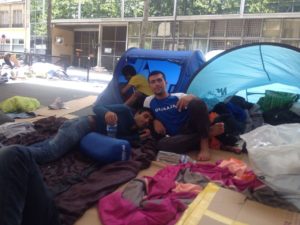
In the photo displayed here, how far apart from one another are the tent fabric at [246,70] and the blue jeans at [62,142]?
1524 millimetres

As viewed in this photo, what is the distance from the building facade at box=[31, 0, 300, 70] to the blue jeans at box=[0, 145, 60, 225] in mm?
12112

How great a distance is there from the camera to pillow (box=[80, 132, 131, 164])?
2.85m

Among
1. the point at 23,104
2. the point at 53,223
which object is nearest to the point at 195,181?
the point at 53,223

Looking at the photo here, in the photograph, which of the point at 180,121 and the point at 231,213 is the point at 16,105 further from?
the point at 231,213

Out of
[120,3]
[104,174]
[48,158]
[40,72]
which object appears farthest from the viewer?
[120,3]

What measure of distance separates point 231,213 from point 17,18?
85.9 feet

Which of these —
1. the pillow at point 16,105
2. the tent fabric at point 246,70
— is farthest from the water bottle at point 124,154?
the pillow at point 16,105

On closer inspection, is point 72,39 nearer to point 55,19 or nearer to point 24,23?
point 55,19

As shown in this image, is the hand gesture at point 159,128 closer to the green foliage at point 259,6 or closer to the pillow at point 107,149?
the pillow at point 107,149

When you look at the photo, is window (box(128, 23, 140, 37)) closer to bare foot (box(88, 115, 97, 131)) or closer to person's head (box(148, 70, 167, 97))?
person's head (box(148, 70, 167, 97))

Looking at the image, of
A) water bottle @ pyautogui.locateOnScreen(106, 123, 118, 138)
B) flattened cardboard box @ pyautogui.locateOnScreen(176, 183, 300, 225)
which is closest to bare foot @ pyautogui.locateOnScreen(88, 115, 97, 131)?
water bottle @ pyautogui.locateOnScreen(106, 123, 118, 138)

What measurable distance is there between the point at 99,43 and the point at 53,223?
17353mm

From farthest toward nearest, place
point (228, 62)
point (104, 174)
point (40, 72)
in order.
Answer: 1. point (40, 72)
2. point (228, 62)
3. point (104, 174)

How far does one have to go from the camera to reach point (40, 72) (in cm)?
1145
